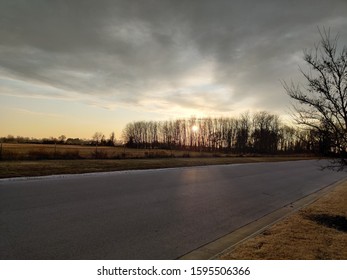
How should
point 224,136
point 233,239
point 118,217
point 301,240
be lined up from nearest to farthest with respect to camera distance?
point 301,240
point 233,239
point 118,217
point 224,136

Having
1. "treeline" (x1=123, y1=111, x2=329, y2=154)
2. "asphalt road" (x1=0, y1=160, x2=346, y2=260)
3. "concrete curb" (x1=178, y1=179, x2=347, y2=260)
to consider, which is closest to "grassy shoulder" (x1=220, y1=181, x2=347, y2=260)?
"concrete curb" (x1=178, y1=179, x2=347, y2=260)

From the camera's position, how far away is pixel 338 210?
390 inches

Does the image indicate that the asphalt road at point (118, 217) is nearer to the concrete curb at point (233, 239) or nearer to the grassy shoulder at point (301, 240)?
the concrete curb at point (233, 239)

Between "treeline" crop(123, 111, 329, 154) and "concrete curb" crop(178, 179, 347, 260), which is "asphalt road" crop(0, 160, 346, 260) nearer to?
"concrete curb" crop(178, 179, 347, 260)

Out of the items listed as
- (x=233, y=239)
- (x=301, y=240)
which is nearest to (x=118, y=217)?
(x=233, y=239)

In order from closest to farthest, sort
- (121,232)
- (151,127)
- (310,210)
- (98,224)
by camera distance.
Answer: (121,232), (98,224), (310,210), (151,127)

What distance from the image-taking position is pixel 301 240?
6277 mm

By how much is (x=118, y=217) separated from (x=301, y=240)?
12.9 ft

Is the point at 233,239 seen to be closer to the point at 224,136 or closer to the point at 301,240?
the point at 301,240

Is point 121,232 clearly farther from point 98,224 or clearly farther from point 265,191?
point 265,191

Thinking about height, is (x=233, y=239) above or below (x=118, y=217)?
below

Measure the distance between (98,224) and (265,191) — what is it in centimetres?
861

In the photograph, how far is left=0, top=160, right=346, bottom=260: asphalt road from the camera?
17.7ft
